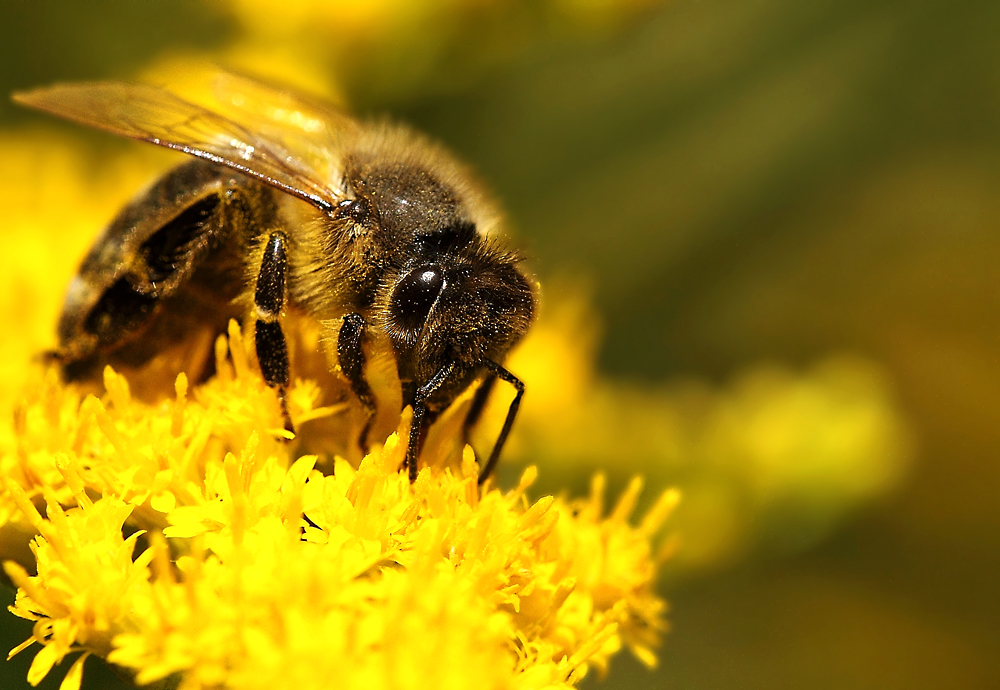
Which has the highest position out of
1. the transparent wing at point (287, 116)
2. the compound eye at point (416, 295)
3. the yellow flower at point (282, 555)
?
the transparent wing at point (287, 116)

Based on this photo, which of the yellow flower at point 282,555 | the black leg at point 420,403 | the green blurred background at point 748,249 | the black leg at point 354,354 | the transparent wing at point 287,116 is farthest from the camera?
the green blurred background at point 748,249

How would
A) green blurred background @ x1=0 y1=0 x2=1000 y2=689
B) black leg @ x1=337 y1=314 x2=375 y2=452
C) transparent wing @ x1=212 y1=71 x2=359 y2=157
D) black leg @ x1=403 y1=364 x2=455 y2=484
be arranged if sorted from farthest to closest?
green blurred background @ x1=0 y1=0 x2=1000 y2=689 → transparent wing @ x1=212 y1=71 x2=359 y2=157 → black leg @ x1=337 y1=314 x2=375 y2=452 → black leg @ x1=403 y1=364 x2=455 y2=484

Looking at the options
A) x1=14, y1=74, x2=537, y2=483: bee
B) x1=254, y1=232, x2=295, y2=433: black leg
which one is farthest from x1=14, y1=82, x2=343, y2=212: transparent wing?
x1=254, y1=232, x2=295, y2=433: black leg

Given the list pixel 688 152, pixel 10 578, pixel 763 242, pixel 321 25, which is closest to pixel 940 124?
pixel 763 242

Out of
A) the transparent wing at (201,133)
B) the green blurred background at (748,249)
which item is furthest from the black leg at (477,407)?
the green blurred background at (748,249)

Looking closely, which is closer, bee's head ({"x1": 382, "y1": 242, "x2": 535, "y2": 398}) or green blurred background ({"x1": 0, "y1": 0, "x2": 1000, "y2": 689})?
bee's head ({"x1": 382, "y1": 242, "x2": 535, "y2": 398})

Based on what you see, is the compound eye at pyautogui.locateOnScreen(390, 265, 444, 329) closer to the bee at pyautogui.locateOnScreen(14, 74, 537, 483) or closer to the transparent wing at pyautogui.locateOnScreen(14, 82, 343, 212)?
the bee at pyautogui.locateOnScreen(14, 74, 537, 483)

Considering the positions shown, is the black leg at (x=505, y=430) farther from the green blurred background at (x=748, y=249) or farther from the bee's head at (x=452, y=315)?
the green blurred background at (x=748, y=249)

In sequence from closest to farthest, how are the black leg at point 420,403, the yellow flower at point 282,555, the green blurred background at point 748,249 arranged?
the yellow flower at point 282,555 → the black leg at point 420,403 → the green blurred background at point 748,249
